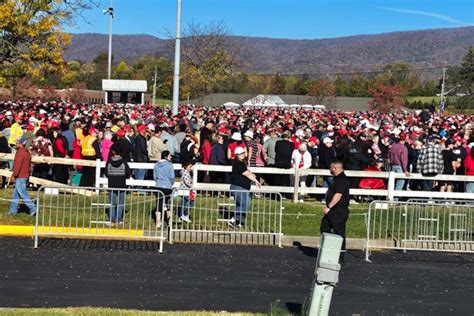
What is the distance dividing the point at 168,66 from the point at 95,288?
334 feet

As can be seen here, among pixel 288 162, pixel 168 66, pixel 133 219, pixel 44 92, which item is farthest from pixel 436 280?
pixel 168 66

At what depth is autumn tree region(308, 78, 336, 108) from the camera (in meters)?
97.8

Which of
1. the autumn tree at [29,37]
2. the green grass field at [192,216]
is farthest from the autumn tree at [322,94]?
the green grass field at [192,216]

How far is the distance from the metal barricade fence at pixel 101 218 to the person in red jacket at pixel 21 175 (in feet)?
1.49

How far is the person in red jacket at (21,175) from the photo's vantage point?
663 inches

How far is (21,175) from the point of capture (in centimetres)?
1689

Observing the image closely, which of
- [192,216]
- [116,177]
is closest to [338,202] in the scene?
[192,216]

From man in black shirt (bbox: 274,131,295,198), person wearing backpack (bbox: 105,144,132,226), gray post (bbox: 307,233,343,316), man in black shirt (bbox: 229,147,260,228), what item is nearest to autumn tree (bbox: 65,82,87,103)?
man in black shirt (bbox: 274,131,295,198)

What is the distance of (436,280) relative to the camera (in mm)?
13250

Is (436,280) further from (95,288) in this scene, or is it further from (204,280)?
(95,288)

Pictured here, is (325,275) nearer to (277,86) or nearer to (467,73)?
(467,73)

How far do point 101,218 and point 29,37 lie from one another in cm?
1127

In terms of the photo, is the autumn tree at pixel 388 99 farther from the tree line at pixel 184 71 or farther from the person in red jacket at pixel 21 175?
the person in red jacket at pixel 21 175

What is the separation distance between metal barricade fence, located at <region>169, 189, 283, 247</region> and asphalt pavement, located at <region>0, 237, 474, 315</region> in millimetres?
447
